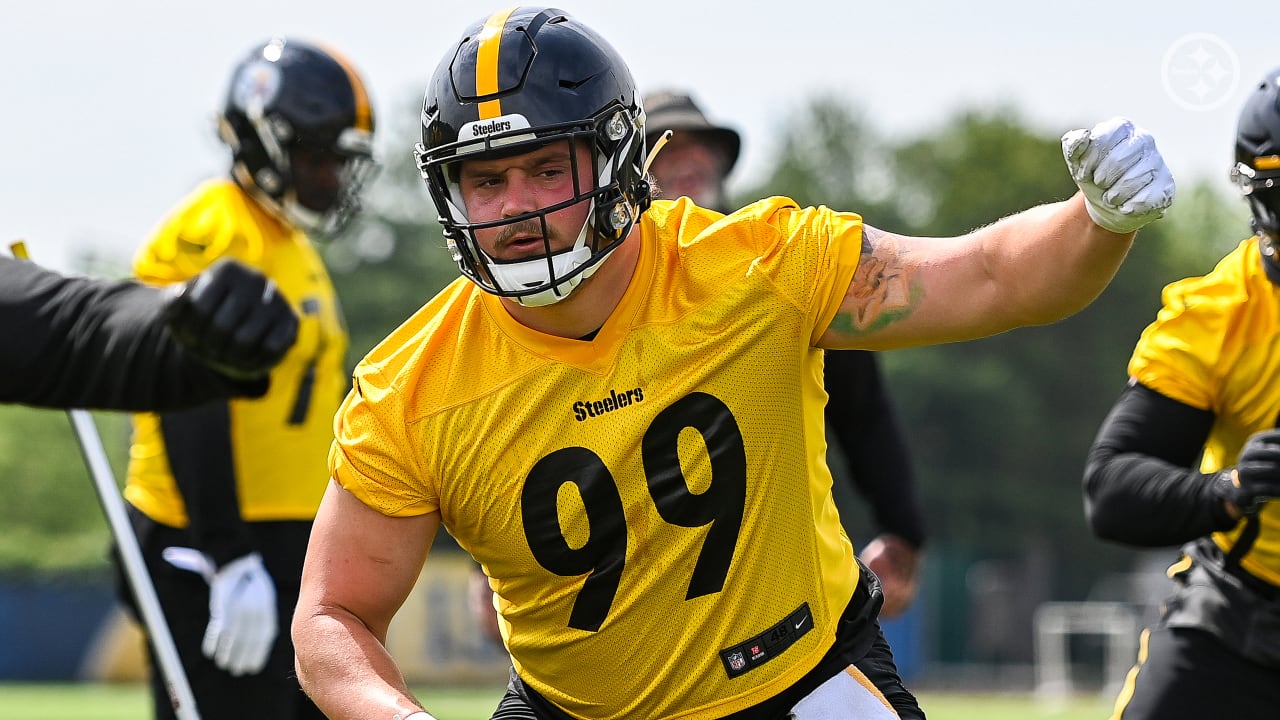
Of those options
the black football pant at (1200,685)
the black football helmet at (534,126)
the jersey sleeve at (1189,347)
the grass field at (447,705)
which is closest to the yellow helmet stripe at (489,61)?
the black football helmet at (534,126)

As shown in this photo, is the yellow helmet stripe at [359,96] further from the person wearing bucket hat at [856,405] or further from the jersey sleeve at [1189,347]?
the jersey sleeve at [1189,347]

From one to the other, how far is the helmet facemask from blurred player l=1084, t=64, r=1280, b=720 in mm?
1692

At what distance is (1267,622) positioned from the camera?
4.52 m

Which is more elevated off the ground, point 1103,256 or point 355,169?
point 1103,256

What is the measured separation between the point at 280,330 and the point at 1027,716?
14.9 metres

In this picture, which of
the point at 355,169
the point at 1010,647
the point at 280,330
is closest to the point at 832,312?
the point at 280,330

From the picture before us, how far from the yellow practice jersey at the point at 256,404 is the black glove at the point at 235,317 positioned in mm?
3274

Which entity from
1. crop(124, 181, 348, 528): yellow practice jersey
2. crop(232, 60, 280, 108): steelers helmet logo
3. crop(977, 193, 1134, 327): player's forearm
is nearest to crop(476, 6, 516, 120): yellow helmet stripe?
crop(977, 193, 1134, 327): player's forearm

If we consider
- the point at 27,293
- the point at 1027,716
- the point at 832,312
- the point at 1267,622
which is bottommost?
the point at 1027,716

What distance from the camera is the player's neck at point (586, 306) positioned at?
12.2ft

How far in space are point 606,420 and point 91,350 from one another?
102 cm

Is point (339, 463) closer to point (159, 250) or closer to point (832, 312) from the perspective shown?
point (832, 312)

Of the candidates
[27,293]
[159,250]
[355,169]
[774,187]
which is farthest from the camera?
[774,187]

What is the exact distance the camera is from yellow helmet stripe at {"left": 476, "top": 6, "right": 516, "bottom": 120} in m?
3.62
